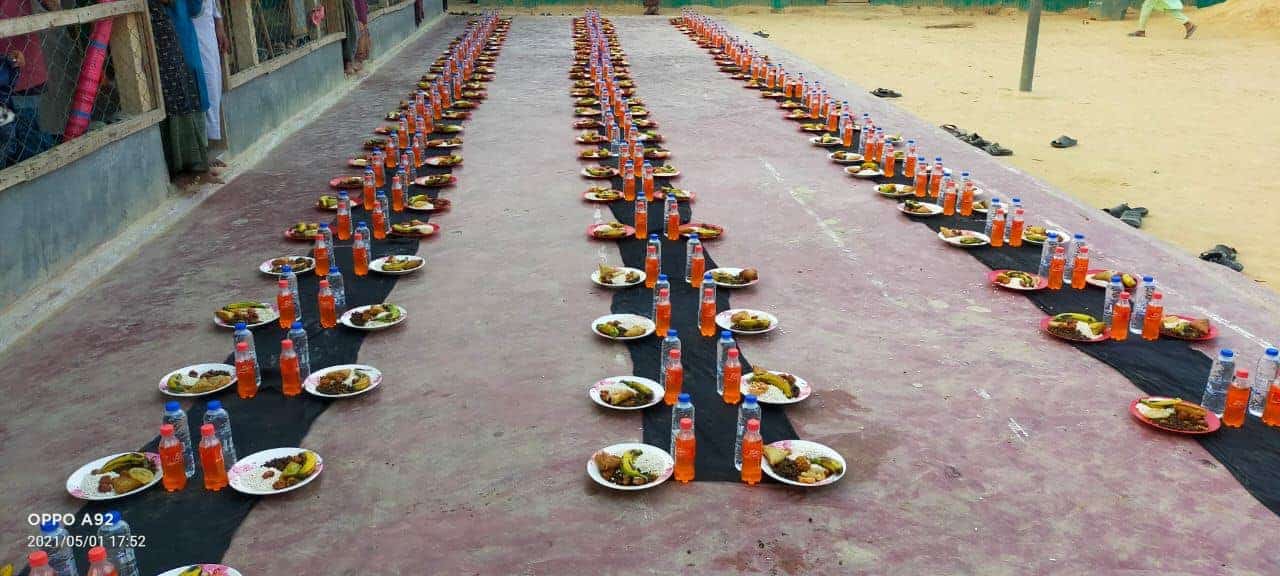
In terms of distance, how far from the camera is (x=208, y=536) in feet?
13.8

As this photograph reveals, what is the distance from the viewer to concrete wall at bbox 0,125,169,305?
6.89 meters

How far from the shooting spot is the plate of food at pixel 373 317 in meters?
6.58

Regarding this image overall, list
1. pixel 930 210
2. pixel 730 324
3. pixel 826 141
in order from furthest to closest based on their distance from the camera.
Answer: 1. pixel 826 141
2. pixel 930 210
3. pixel 730 324

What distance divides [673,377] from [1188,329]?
11.6 feet

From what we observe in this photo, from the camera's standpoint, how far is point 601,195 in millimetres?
9930

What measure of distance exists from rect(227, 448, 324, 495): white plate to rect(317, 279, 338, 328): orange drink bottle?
1832mm

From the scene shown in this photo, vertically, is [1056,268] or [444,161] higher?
[444,161]

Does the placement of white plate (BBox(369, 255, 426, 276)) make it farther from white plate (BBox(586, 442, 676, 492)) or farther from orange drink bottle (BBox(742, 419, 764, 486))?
orange drink bottle (BBox(742, 419, 764, 486))

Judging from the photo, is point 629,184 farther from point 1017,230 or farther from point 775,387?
point 775,387

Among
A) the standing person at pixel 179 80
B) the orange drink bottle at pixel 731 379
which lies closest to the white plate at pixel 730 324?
the orange drink bottle at pixel 731 379

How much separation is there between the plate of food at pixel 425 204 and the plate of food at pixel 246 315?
2.86 metres

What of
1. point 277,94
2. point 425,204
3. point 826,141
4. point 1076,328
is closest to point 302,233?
point 425,204

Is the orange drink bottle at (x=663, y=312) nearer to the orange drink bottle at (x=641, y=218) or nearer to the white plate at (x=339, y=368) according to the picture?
the white plate at (x=339, y=368)

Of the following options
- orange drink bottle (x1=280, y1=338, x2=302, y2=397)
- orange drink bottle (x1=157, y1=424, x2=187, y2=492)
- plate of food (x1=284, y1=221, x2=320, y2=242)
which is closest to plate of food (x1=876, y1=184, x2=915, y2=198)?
plate of food (x1=284, y1=221, x2=320, y2=242)
